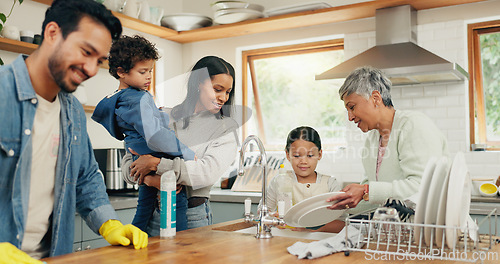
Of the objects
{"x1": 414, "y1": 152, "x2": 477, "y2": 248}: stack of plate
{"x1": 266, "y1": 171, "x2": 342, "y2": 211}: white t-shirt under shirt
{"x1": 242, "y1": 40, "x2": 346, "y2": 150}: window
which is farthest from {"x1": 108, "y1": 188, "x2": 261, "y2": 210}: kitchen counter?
{"x1": 414, "y1": 152, "x2": 477, "y2": 248}: stack of plate

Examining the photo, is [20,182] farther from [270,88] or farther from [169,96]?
[270,88]

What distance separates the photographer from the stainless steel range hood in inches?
127

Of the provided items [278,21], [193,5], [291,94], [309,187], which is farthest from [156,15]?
[309,187]

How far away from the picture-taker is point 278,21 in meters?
3.99

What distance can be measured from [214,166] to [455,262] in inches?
38.9

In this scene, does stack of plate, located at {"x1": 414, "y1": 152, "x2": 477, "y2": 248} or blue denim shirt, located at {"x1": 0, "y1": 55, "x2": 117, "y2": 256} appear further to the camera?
blue denim shirt, located at {"x1": 0, "y1": 55, "x2": 117, "y2": 256}

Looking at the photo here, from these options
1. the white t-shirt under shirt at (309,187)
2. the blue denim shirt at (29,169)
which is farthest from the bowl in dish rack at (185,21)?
Answer: the blue denim shirt at (29,169)

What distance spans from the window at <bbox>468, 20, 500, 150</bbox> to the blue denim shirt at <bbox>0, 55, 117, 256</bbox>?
2.97 meters

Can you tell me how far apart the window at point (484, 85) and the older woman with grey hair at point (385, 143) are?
1.94 meters

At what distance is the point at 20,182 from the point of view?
1.41 m

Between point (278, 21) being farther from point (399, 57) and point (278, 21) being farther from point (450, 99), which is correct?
point (450, 99)

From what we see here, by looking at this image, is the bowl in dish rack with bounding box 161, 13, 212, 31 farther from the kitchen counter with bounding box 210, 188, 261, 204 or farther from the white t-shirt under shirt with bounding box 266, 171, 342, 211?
the white t-shirt under shirt with bounding box 266, 171, 342, 211

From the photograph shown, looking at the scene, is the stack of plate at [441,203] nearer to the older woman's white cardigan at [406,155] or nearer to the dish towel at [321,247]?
the dish towel at [321,247]

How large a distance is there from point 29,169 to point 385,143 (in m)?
1.37
